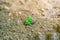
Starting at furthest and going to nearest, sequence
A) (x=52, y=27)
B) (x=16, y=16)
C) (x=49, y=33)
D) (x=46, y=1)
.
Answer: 1. (x=46, y=1)
2. (x=16, y=16)
3. (x=52, y=27)
4. (x=49, y=33)

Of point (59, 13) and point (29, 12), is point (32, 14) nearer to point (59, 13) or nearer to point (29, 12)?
point (29, 12)

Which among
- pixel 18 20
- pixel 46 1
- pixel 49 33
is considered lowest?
pixel 49 33

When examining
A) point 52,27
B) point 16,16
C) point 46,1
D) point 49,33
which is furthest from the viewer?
Result: point 46,1

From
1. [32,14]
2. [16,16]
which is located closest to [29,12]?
[32,14]

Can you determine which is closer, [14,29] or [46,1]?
[14,29]

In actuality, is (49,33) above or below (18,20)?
below

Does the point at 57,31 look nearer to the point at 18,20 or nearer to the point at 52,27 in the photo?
the point at 52,27

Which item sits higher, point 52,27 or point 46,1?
point 46,1

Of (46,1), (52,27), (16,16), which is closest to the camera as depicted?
(52,27)

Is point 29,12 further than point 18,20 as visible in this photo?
Yes
